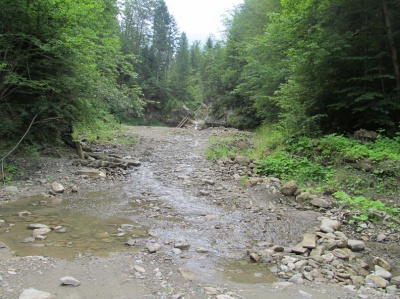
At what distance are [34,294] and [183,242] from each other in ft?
7.79

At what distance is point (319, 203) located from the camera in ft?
21.4

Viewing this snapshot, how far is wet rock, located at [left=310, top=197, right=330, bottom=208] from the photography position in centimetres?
647

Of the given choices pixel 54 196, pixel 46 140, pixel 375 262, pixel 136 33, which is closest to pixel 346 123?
pixel 375 262

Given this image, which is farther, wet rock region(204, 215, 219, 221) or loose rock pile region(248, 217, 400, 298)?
wet rock region(204, 215, 219, 221)

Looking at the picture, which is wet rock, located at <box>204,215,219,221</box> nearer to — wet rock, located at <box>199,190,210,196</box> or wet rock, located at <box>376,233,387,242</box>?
wet rock, located at <box>199,190,210,196</box>

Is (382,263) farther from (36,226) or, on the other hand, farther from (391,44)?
(391,44)

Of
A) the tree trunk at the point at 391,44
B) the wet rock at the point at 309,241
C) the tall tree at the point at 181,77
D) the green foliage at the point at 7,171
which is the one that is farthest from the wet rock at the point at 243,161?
the tall tree at the point at 181,77

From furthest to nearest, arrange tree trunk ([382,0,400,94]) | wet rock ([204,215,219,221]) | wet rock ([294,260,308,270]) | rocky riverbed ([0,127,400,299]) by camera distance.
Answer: tree trunk ([382,0,400,94]) → wet rock ([204,215,219,221]) → wet rock ([294,260,308,270]) → rocky riverbed ([0,127,400,299])

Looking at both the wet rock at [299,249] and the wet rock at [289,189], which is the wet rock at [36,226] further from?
the wet rock at [289,189]

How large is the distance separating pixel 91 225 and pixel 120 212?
3.20 feet

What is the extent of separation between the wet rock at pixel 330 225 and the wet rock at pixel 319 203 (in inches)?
35.6

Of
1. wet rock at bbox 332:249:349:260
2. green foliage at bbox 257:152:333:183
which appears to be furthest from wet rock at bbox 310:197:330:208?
wet rock at bbox 332:249:349:260

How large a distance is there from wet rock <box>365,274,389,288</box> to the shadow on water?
3.53m

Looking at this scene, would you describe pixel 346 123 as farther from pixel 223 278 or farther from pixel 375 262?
pixel 223 278
